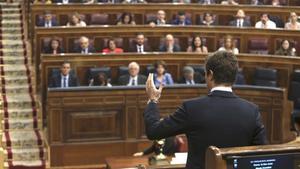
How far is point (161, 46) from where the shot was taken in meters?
5.63

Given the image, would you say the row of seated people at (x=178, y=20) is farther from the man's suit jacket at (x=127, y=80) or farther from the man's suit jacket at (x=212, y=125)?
the man's suit jacket at (x=212, y=125)

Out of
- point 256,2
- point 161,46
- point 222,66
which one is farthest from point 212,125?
point 256,2

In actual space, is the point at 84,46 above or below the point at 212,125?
below

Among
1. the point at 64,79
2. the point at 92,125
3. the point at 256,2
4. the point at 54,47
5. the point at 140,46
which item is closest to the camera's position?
the point at 92,125

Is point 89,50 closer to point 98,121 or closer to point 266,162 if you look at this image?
point 98,121

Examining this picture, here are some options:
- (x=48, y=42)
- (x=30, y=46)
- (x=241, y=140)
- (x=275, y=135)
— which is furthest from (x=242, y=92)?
(x=241, y=140)

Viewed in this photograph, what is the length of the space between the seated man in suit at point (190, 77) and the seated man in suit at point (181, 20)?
119cm

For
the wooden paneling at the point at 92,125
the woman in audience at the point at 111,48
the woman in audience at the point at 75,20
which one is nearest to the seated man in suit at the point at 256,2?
the woman in audience at the point at 111,48

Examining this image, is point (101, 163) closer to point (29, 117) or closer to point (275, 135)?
point (29, 117)

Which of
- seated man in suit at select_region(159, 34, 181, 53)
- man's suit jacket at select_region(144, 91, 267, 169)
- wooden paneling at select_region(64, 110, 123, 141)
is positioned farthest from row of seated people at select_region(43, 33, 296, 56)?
man's suit jacket at select_region(144, 91, 267, 169)

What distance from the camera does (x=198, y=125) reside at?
5.12 ft

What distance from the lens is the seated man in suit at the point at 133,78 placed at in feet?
15.8

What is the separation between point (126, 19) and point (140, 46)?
65 cm

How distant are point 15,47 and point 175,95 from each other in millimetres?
2361
